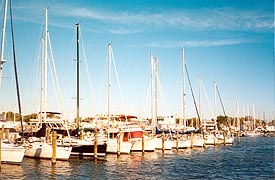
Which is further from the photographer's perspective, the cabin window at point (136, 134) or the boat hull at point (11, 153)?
the cabin window at point (136, 134)

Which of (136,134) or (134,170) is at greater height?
(136,134)

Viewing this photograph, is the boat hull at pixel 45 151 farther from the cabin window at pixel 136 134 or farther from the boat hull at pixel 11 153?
the cabin window at pixel 136 134

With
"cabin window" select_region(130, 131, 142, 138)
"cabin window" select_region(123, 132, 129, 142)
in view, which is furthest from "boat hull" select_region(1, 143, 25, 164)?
"cabin window" select_region(130, 131, 142, 138)

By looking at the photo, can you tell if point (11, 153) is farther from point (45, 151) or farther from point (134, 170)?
point (134, 170)

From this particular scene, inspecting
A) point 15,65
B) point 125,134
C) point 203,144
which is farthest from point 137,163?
point 203,144

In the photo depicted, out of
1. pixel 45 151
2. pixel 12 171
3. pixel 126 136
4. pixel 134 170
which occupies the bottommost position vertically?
pixel 134 170

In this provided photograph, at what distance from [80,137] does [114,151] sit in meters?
5.24

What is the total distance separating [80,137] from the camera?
48906 mm

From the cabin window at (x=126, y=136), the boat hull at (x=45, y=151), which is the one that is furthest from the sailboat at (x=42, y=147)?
the cabin window at (x=126, y=136)

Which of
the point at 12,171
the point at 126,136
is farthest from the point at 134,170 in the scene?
the point at 126,136

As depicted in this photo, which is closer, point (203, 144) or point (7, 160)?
point (7, 160)

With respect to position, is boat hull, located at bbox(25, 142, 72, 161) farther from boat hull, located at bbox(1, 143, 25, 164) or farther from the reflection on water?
the reflection on water

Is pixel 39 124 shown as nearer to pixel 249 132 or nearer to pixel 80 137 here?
pixel 80 137

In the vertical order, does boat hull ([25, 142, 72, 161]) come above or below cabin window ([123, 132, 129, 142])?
below
